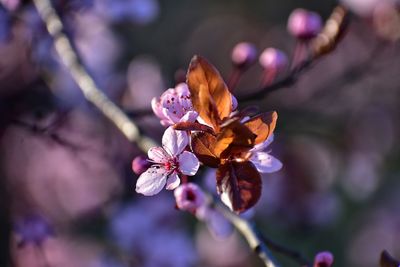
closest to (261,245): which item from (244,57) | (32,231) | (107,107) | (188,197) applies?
(188,197)

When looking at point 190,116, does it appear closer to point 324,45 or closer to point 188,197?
point 188,197

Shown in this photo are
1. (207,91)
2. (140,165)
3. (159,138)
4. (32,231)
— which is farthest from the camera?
(159,138)

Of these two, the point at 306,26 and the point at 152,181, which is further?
the point at 306,26

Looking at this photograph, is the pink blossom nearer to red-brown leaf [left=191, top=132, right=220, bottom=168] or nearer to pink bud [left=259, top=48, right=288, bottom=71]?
red-brown leaf [left=191, top=132, right=220, bottom=168]

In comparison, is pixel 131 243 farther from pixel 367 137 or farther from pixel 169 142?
pixel 367 137

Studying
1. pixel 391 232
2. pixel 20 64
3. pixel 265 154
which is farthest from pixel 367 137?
pixel 265 154

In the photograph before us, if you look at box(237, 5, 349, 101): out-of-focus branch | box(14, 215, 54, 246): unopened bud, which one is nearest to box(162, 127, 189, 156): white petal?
box(237, 5, 349, 101): out-of-focus branch

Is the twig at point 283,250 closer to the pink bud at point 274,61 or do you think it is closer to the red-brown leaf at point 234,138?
the red-brown leaf at point 234,138
